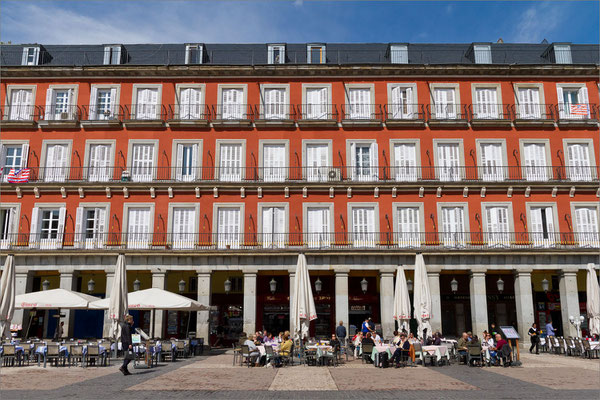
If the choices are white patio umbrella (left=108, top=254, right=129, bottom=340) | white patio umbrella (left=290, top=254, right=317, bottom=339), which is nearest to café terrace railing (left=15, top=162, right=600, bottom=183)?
white patio umbrella (left=290, top=254, right=317, bottom=339)

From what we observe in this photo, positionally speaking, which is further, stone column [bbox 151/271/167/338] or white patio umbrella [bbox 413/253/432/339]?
stone column [bbox 151/271/167/338]

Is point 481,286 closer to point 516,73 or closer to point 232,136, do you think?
point 516,73

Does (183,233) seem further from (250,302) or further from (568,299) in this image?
(568,299)

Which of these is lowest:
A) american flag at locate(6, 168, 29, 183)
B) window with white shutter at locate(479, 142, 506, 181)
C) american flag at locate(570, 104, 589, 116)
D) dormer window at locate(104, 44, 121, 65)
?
american flag at locate(6, 168, 29, 183)

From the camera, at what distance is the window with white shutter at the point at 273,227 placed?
99.7 feet

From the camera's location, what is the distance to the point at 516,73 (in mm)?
32344

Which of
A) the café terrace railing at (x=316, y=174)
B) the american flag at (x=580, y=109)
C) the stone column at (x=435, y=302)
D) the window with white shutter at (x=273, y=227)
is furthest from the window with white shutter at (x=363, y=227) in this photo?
the american flag at (x=580, y=109)

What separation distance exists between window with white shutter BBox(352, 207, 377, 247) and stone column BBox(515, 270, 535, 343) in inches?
329

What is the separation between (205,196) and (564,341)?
20160mm

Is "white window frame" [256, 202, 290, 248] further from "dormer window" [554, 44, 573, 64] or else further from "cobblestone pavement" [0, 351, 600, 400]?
"dormer window" [554, 44, 573, 64]

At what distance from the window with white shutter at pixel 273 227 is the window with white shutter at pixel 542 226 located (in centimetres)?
1432

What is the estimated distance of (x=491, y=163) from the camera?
31.7 metres

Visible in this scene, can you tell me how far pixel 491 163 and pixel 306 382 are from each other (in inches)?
836

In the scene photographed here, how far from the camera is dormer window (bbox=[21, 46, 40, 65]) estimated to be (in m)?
34.0
